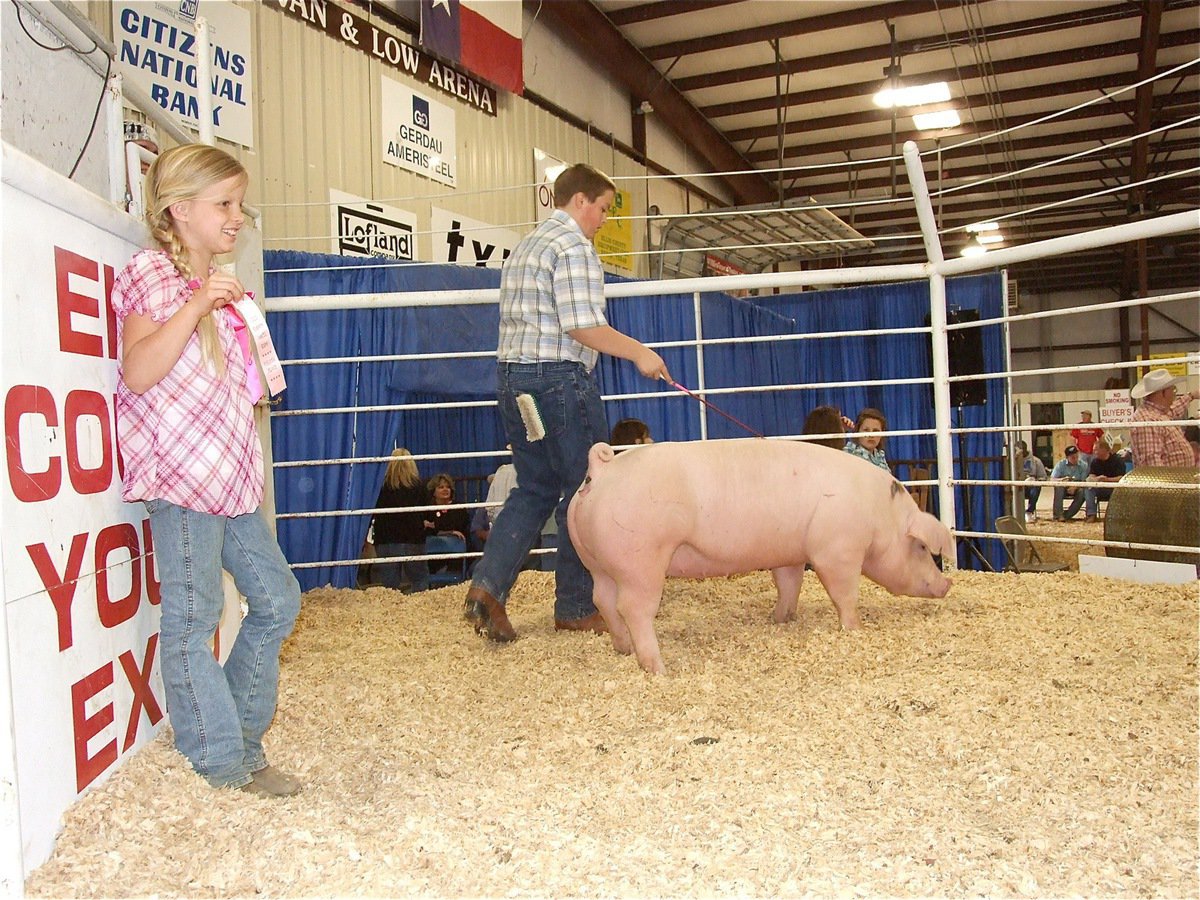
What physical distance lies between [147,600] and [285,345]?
11.9 ft

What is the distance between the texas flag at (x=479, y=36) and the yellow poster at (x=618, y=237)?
1.97 m

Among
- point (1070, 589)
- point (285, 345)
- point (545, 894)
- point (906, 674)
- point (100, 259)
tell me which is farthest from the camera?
point (285, 345)

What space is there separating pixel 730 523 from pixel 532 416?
0.76 metres

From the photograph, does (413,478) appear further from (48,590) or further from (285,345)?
(48,590)

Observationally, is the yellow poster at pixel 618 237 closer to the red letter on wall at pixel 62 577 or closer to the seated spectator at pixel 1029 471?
the seated spectator at pixel 1029 471

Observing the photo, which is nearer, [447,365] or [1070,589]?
[1070,589]

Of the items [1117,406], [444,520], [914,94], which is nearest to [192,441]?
[444,520]

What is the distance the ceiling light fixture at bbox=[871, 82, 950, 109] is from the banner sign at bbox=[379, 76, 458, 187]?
564cm

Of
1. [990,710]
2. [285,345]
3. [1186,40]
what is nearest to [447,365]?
[285,345]

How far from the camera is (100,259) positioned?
6.70 feet

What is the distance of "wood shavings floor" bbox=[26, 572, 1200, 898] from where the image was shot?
1.62 metres

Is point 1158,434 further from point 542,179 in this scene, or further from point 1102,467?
point 1102,467

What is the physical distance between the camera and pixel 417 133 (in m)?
7.82

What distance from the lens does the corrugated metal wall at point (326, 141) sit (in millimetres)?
6324
